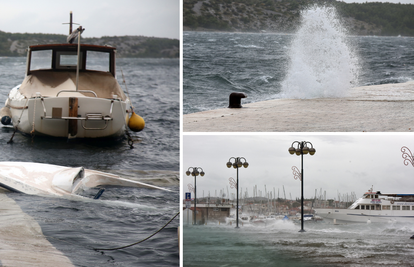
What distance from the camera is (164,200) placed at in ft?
15.7

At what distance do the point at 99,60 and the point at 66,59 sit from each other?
64 centimetres

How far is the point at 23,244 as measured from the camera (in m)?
3.10

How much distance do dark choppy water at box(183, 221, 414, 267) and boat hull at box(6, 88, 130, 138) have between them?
16.2 ft

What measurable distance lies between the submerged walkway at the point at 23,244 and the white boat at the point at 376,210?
1.79 meters

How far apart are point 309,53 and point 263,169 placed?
7.10ft

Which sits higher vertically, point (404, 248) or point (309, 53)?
point (309, 53)

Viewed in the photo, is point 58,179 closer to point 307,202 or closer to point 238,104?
point 238,104

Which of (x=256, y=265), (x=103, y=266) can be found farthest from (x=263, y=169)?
(x=103, y=266)

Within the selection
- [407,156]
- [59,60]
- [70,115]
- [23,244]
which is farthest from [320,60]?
[59,60]

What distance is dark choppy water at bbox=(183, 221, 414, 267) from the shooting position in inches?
115

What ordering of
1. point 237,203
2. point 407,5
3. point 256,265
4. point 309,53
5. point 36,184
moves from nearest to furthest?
point 256,265
point 237,203
point 407,5
point 36,184
point 309,53

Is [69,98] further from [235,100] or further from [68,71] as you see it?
[235,100]

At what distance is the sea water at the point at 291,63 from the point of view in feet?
13.7

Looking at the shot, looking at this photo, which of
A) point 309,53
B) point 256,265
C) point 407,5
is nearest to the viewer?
point 256,265
